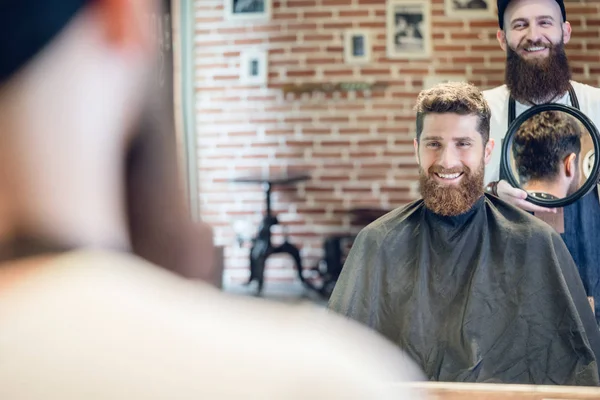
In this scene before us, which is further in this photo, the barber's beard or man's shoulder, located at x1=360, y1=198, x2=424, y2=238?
the barber's beard

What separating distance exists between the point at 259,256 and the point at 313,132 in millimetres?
990

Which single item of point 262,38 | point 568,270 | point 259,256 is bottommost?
point 259,256

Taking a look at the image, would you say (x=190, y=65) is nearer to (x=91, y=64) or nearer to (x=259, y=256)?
(x=259, y=256)

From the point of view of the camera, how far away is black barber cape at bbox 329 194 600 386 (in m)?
1.66

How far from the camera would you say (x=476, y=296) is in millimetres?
1745

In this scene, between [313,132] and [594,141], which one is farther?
[313,132]

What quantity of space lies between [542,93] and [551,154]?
0.22 m

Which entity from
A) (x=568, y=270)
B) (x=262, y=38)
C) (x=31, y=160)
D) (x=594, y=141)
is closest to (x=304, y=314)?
(x=31, y=160)

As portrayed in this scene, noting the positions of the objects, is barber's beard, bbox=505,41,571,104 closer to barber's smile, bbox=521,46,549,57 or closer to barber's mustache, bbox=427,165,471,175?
barber's smile, bbox=521,46,549,57

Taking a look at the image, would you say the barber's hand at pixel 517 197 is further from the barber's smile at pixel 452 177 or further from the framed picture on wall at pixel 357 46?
the framed picture on wall at pixel 357 46

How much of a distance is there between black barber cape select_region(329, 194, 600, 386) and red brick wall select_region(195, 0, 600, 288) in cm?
234

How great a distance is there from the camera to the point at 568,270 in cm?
177

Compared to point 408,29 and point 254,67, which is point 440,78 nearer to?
point 408,29

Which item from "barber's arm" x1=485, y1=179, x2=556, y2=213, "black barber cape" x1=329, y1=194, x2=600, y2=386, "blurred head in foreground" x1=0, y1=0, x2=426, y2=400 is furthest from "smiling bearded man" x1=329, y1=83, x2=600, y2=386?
"blurred head in foreground" x1=0, y1=0, x2=426, y2=400
